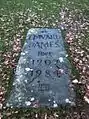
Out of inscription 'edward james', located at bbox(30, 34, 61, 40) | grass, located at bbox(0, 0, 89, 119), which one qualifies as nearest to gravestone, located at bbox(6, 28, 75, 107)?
inscription 'edward james', located at bbox(30, 34, 61, 40)

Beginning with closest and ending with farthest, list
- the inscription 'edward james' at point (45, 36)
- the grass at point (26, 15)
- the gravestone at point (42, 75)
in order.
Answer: the gravestone at point (42, 75)
the inscription 'edward james' at point (45, 36)
the grass at point (26, 15)

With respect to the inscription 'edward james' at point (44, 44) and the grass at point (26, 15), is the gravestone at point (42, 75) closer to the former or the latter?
the inscription 'edward james' at point (44, 44)

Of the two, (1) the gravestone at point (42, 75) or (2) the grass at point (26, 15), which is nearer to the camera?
(1) the gravestone at point (42, 75)

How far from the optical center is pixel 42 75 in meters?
5.92

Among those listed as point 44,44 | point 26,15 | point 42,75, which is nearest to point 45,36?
→ point 44,44

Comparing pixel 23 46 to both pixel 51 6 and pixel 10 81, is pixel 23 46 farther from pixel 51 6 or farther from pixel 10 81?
pixel 51 6

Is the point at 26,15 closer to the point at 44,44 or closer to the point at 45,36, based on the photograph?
the point at 45,36

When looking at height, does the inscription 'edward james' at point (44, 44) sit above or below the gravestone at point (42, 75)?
above

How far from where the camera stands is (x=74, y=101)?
520 cm

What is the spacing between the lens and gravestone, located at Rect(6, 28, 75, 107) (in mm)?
5246

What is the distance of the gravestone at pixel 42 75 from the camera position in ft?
17.2

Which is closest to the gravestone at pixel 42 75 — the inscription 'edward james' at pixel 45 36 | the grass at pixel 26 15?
the inscription 'edward james' at pixel 45 36

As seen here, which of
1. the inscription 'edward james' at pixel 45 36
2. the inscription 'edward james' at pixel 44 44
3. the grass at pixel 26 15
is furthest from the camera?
the grass at pixel 26 15

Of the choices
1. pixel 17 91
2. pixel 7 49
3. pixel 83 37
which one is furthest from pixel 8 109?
pixel 83 37
